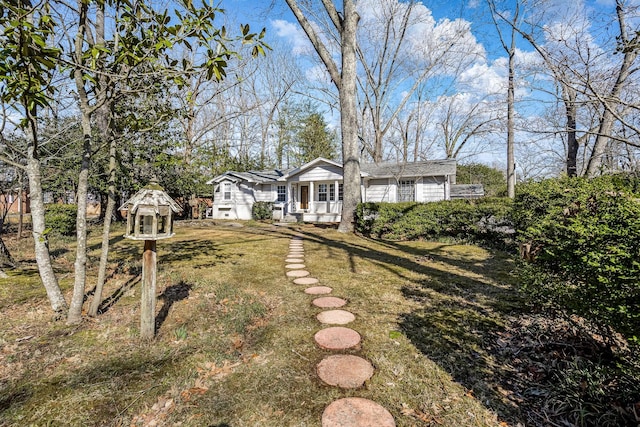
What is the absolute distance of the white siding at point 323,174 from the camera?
15633mm

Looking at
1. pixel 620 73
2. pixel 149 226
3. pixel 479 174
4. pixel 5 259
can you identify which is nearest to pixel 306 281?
pixel 149 226

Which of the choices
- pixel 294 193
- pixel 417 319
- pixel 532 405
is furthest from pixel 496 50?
pixel 532 405

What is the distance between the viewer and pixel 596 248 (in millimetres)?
1849

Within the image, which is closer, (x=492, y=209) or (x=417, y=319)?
(x=417, y=319)

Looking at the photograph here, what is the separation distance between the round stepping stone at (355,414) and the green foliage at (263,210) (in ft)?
53.2

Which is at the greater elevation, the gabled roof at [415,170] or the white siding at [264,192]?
the gabled roof at [415,170]

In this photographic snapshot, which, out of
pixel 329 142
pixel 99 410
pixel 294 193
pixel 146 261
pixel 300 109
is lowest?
pixel 99 410

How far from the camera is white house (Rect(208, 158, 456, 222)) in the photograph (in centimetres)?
1457

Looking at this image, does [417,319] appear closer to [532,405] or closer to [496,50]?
[532,405]

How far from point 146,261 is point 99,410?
1199 millimetres

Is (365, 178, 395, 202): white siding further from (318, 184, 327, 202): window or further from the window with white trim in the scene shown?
the window with white trim

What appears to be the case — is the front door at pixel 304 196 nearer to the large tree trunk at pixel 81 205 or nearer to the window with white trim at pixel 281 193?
the window with white trim at pixel 281 193

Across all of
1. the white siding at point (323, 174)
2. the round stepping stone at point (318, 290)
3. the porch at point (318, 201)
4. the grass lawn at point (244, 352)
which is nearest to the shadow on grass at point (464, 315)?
the grass lawn at point (244, 352)

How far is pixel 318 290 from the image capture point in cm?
411
